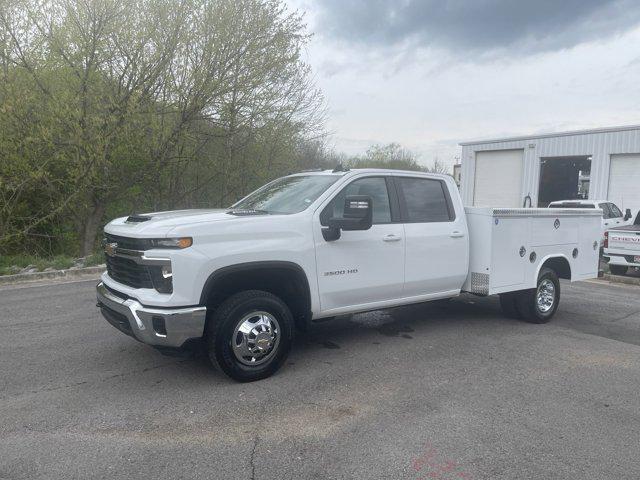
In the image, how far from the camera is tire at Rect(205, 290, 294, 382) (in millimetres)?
4168

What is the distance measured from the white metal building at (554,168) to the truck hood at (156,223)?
55.5 feet

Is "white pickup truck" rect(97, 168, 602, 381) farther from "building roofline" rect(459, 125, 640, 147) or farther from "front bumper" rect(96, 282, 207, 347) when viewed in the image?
"building roofline" rect(459, 125, 640, 147)

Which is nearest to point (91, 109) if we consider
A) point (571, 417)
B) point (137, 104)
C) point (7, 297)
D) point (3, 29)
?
point (137, 104)

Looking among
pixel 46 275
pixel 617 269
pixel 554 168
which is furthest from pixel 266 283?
pixel 554 168

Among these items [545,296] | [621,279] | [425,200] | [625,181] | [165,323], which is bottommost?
[621,279]

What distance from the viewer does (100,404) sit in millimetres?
3955

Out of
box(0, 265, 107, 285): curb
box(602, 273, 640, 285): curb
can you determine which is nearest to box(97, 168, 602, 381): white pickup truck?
box(602, 273, 640, 285): curb

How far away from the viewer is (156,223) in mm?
4172

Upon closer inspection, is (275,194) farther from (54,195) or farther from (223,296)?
(54,195)

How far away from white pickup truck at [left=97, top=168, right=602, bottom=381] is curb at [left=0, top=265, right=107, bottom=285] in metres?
5.54

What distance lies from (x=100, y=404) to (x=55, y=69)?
9740 mm

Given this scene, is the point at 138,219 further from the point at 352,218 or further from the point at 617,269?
the point at 617,269

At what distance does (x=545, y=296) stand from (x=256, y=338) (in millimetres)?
4397

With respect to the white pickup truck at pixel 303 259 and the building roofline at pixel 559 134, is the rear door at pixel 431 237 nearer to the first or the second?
the white pickup truck at pixel 303 259
